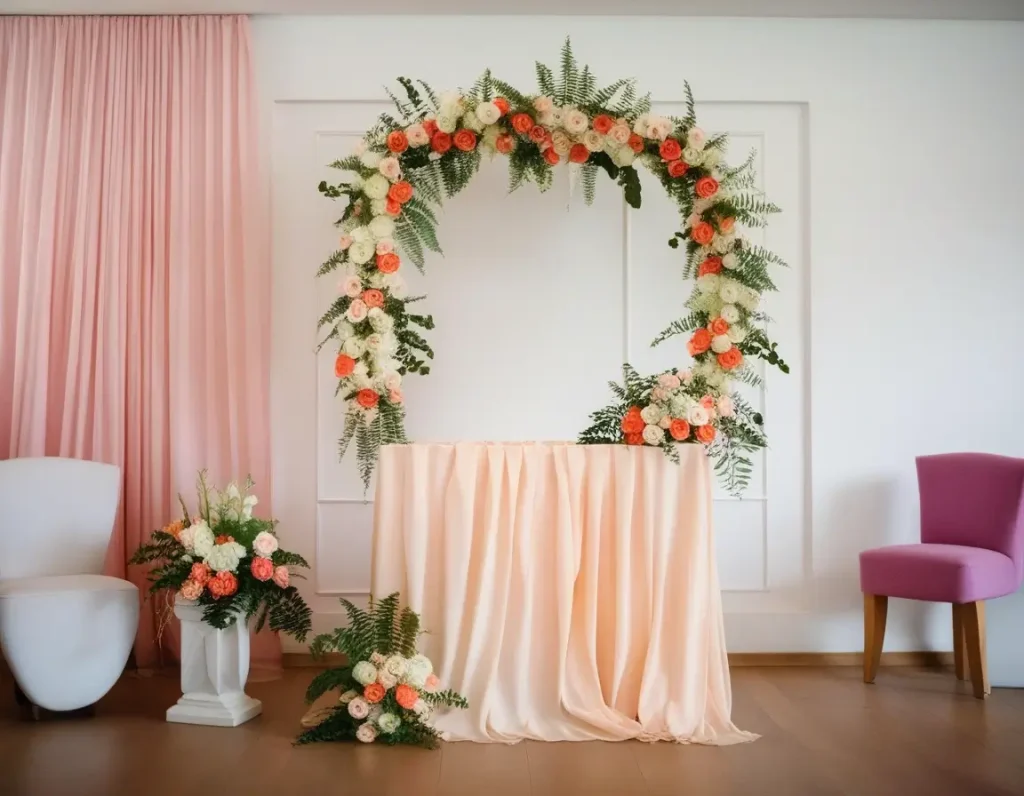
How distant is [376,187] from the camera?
413cm

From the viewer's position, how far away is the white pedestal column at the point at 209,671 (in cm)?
377

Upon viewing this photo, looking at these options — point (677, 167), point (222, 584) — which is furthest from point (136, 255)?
point (677, 167)

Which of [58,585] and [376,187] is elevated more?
[376,187]

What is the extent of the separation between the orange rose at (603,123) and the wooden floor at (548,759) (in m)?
2.42

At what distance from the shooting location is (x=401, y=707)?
350 centimetres

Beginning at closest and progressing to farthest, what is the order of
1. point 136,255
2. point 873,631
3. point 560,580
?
point 560,580
point 873,631
point 136,255

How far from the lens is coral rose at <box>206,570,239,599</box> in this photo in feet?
12.1

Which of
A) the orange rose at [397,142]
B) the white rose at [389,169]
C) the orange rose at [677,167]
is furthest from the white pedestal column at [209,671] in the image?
the orange rose at [677,167]

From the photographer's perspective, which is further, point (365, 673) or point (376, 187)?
point (376, 187)

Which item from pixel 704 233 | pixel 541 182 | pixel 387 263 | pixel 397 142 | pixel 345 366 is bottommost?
pixel 345 366

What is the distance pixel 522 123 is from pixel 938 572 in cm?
257

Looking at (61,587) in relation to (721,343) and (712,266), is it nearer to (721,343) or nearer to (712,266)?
(721,343)

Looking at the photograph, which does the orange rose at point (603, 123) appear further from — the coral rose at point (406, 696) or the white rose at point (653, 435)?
the coral rose at point (406, 696)

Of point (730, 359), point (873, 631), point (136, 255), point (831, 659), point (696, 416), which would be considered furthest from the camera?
point (831, 659)
